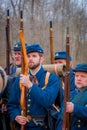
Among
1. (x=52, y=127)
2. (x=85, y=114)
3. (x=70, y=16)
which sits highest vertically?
(x=70, y=16)

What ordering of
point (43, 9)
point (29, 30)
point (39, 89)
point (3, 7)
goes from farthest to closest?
1. point (43, 9)
2. point (29, 30)
3. point (3, 7)
4. point (39, 89)

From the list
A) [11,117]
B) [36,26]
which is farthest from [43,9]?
[11,117]

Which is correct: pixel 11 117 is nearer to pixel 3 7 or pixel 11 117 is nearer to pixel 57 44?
pixel 3 7

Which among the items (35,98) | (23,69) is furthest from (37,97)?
(23,69)

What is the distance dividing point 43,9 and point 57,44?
60.5 inches

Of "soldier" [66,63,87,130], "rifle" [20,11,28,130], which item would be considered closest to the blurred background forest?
"rifle" [20,11,28,130]

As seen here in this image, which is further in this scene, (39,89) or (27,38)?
(27,38)

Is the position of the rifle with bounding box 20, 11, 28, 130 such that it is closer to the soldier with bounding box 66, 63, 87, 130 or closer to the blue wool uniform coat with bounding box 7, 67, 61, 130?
the blue wool uniform coat with bounding box 7, 67, 61, 130

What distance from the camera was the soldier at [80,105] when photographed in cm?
311

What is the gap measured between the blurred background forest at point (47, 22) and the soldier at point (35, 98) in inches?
261

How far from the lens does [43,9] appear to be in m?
13.9

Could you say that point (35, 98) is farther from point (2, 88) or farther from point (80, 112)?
point (80, 112)

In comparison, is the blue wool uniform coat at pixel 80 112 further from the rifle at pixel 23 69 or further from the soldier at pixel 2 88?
the soldier at pixel 2 88

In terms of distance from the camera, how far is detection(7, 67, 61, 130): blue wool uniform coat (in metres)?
3.37
